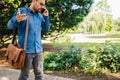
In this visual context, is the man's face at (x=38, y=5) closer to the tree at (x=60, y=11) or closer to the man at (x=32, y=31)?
the man at (x=32, y=31)

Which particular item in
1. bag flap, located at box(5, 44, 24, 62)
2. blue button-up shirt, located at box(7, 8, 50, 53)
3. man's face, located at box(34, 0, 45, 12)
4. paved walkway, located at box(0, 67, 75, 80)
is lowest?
paved walkway, located at box(0, 67, 75, 80)

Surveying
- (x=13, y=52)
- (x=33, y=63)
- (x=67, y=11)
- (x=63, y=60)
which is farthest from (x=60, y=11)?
(x=13, y=52)

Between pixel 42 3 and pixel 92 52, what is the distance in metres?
3.77

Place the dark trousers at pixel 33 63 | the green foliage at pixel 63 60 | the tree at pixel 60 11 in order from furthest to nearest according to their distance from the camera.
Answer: the tree at pixel 60 11, the green foliage at pixel 63 60, the dark trousers at pixel 33 63

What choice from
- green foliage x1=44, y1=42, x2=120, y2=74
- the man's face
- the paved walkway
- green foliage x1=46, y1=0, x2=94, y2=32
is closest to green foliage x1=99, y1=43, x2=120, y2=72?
green foliage x1=44, y1=42, x2=120, y2=74

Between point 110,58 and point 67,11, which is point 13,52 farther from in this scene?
point 67,11

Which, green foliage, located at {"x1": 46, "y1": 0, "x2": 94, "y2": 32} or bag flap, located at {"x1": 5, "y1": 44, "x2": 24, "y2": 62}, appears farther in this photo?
green foliage, located at {"x1": 46, "y1": 0, "x2": 94, "y2": 32}

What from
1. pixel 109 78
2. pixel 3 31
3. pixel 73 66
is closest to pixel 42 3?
pixel 109 78

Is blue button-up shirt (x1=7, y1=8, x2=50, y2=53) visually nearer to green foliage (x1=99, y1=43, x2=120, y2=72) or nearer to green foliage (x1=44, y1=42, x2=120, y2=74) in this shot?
green foliage (x1=44, y1=42, x2=120, y2=74)

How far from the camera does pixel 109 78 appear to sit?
6457mm

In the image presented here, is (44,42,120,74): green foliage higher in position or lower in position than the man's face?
lower

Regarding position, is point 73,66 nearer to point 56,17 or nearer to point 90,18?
point 56,17

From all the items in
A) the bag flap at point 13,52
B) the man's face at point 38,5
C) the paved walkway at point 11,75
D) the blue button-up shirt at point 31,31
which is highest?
the man's face at point 38,5

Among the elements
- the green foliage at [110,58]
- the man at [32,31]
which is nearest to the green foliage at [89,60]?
the green foliage at [110,58]
